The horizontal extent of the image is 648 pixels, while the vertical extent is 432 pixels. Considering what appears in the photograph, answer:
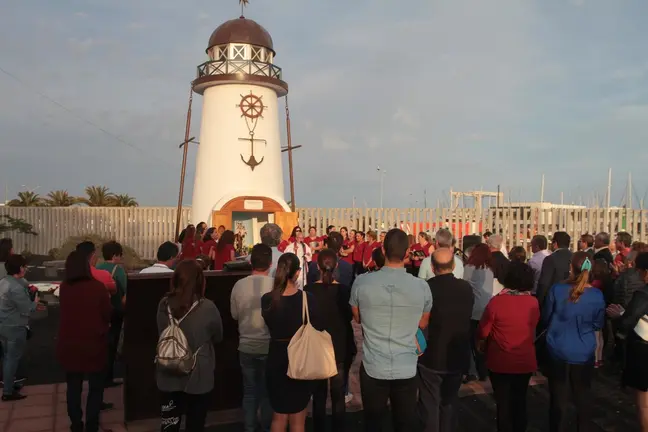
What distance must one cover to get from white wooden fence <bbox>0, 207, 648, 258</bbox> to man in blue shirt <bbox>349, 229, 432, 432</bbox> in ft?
37.2

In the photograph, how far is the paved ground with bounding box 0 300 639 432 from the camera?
187 inches

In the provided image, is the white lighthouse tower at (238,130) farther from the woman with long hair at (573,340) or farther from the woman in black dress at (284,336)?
the woman with long hair at (573,340)

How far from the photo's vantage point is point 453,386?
13.2ft

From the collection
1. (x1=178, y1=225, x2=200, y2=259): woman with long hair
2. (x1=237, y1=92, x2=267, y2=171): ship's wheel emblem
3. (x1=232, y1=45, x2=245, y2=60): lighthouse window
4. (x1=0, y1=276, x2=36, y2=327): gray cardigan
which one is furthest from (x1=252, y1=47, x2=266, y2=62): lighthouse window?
(x1=0, y1=276, x2=36, y2=327): gray cardigan

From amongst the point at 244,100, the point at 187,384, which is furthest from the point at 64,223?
the point at 187,384

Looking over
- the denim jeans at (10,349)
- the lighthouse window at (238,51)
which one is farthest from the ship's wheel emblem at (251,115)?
the denim jeans at (10,349)

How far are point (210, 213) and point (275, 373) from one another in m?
13.5

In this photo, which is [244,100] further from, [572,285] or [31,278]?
[572,285]

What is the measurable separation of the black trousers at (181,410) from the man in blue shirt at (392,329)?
1179 mm

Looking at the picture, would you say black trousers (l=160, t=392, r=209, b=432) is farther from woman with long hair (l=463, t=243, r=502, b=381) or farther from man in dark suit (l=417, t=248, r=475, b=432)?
woman with long hair (l=463, t=243, r=502, b=381)

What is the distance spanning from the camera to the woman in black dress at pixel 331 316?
4.08 m

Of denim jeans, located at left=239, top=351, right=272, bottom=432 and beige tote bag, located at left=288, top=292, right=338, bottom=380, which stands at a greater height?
beige tote bag, located at left=288, top=292, right=338, bottom=380

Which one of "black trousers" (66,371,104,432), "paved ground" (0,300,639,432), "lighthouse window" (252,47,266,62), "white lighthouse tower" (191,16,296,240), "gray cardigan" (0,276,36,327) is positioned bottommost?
"paved ground" (0,300,639,432)

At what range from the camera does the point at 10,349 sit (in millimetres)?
5180
